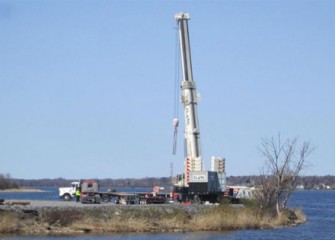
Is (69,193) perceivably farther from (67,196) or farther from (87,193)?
(87,193)

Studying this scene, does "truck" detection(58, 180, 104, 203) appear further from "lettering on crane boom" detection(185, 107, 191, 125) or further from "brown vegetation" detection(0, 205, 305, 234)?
"brown vegetation" detection(0, 205, 305, 234)

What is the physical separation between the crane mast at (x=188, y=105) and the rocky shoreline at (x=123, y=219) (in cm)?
822

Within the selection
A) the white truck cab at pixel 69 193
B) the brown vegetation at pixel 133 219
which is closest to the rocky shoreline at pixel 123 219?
the brown vegetation at pixel 133 219

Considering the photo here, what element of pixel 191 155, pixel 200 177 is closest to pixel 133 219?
pixel 200 177

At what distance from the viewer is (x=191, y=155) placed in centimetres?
6369

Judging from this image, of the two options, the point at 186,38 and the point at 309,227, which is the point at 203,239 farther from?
the point at 186,38

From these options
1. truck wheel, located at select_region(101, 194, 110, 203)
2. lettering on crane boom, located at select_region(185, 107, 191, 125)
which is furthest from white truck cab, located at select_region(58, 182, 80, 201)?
lettering on crane boom, located at select_region(185, 107, 191, 125)

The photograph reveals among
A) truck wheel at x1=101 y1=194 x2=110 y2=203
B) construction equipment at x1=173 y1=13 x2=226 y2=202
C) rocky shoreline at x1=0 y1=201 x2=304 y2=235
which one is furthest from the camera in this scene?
truck wheel at x1=101 y1=194 x2=110 y2=203

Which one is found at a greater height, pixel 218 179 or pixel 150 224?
pixel 218 179

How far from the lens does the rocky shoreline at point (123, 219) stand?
48.6 meters

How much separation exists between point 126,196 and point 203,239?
19.8m

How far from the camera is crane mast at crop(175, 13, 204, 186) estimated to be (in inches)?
2491

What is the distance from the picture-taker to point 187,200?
207ft

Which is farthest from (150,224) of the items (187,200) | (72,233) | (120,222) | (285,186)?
(285,186)
